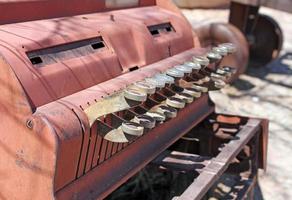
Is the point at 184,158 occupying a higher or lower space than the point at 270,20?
higher

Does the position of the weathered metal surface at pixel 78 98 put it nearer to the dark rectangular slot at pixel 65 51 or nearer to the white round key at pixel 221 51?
the dark rectangular slot at pixel 65 51

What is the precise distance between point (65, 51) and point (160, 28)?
95 cm

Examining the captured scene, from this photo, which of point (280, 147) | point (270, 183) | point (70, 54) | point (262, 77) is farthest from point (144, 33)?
point (262, 77)

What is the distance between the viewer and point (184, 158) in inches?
113

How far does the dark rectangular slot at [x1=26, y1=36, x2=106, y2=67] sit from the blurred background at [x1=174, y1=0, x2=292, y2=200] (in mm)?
1929

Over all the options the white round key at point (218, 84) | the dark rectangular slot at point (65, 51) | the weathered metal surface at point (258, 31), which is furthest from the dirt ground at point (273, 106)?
the dark rectangular slot at point (65, 51)

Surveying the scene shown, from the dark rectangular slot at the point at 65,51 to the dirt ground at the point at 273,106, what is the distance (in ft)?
6.41

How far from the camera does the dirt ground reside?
13.1 feet

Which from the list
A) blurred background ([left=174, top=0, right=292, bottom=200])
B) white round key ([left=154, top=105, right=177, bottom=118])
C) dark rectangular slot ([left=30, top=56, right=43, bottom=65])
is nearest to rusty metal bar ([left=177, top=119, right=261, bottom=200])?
white round key ([left=154, top=105, right=177, bottom=118])

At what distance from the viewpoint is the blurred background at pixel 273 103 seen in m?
4.02

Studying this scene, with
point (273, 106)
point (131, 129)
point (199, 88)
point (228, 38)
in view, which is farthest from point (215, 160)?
point (228, 38)

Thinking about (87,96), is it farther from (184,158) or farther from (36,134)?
(184,158)

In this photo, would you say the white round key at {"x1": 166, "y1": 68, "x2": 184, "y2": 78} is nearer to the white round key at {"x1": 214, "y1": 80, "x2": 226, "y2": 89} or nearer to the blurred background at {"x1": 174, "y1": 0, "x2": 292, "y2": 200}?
the white round key at {"x1": 214, "y1": 80, "x2": 226, "y2": 89}

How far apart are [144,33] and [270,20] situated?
4.83 meters
